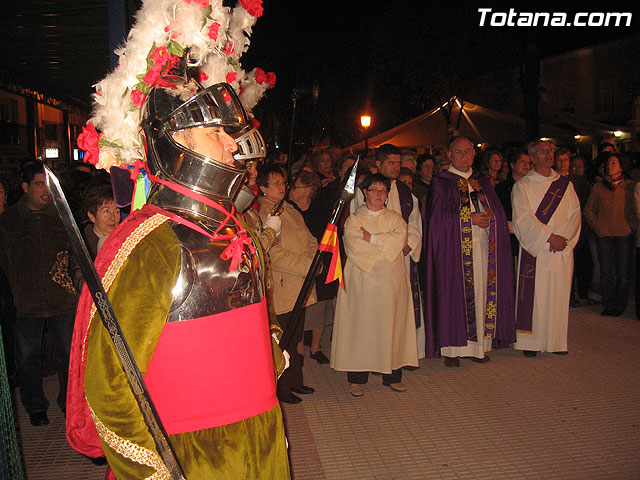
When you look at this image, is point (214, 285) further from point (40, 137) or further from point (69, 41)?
point (40, 137)

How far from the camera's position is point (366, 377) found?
17.5 feet

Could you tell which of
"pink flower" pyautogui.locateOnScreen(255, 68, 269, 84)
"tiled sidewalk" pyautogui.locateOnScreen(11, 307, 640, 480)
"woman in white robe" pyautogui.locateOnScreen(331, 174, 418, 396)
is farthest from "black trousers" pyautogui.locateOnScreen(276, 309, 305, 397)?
"pink flower" pyautogui.locateOnScreen(255, 68, 269, 84)

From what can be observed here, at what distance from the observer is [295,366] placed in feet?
16.7

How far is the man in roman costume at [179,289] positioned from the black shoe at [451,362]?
4.17 meters

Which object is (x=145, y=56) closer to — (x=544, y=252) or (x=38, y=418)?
(x=38, y=418)

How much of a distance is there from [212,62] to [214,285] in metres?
0.89

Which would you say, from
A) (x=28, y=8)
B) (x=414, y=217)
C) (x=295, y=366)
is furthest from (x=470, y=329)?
(x=28, y=8)

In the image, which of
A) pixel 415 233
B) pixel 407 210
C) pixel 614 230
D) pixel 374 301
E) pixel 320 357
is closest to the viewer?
pixel 374 301

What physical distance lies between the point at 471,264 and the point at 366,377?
1637mm

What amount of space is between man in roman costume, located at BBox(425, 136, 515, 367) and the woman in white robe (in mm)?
753

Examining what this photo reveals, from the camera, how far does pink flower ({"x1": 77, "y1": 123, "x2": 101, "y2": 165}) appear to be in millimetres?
2135

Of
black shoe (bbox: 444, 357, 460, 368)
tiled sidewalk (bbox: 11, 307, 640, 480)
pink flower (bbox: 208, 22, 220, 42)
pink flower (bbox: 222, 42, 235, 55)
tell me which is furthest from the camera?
black shoe (bbox: 444, 357, 460, 368)

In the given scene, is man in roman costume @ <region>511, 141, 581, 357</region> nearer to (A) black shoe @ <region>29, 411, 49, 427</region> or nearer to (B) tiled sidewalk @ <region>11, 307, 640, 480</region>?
(B) tiled sidewalk @ <region>11, 307, 640, 480</region>

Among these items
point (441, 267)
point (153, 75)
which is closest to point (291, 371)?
point (441, 267)
